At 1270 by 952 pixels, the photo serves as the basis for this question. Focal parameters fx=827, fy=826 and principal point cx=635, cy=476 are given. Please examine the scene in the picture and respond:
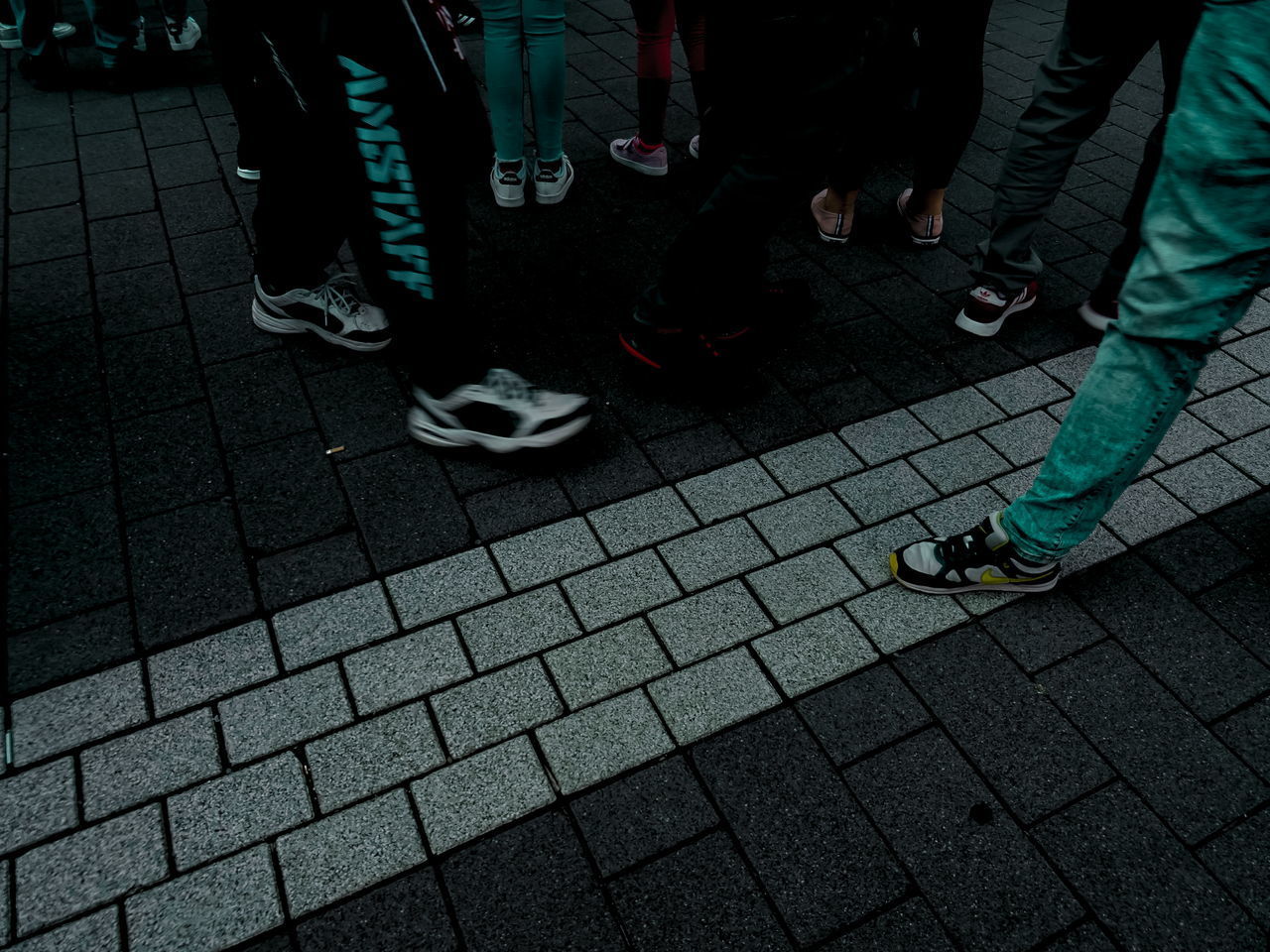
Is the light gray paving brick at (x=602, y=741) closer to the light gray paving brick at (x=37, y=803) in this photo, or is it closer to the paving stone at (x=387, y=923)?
the paving stone at (x=387, y=923)

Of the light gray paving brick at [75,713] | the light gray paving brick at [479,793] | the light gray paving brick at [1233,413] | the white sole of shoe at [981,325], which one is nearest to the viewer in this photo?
the light gray paving brick at [479,793]

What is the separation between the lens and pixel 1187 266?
63.7 inches

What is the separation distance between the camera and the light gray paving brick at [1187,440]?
2.62 meters

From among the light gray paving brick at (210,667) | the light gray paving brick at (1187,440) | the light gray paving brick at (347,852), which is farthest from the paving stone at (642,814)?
the light gray paving brick at (1187,440)

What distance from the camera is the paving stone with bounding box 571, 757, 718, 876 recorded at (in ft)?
5.50

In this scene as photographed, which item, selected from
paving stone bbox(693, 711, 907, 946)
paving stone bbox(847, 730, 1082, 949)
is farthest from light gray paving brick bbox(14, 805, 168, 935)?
paving stone bbox(847, 730, 1082, 949)

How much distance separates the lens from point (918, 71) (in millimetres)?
3584

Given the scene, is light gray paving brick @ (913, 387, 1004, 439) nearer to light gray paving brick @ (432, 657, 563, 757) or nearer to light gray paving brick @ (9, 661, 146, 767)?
light gray paving brick @ (432, 657, 563, 757)

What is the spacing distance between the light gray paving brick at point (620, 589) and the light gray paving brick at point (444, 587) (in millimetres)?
211

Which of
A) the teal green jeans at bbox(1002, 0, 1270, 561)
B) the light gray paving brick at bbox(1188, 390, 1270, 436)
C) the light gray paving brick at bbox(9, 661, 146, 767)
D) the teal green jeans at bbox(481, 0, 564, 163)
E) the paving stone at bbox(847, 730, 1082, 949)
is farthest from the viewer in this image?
the teal green jeans at bbox(481, 0, 564, 163)

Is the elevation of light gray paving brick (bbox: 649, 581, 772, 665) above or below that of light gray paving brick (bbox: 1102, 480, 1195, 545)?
below

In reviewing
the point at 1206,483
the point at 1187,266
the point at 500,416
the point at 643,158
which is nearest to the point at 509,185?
the point at 643,158

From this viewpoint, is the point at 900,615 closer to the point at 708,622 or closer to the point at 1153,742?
the point at 708,622

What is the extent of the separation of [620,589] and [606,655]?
21cm
